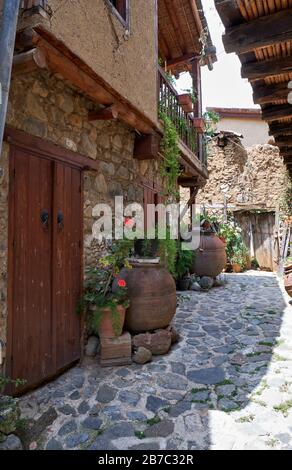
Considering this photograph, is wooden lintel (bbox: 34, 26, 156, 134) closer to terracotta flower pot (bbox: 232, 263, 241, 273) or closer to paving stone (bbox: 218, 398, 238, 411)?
paving stone (bbox: 218, 398, 238, 411)

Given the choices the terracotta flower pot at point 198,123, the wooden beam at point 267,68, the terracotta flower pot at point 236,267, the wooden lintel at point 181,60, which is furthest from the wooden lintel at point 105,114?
the terracotta flower pot at point 236,267

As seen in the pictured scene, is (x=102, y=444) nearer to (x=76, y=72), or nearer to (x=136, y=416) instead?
(x=136, y=416)

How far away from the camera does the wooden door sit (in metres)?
2.95

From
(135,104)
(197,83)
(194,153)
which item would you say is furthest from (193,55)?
(135,104)

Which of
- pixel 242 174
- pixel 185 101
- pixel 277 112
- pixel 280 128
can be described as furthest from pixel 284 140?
pixel 242 174

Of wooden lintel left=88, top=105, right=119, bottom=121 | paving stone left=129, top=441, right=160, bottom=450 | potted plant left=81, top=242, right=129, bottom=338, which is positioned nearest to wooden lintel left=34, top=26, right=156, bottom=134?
wooden lintel left=88, top=105, right=119, bottom=121

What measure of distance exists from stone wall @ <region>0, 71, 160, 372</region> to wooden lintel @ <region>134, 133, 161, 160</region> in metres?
0.10

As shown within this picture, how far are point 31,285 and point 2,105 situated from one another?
66.1 inches

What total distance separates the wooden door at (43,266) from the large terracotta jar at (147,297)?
0.68 m

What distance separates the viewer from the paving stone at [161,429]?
98.1 inches

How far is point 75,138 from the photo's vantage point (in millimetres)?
3762

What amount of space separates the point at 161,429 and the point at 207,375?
109 cm

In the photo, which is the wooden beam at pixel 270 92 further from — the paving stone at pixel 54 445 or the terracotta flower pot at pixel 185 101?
the paving stone at pixel 54 445

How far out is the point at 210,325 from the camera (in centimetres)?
522
